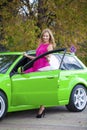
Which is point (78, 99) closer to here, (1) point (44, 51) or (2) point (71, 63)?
(2) point (71, 63)

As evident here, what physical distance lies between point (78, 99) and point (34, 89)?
6.12ft

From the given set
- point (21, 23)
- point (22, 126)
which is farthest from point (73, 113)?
point (21, 23)

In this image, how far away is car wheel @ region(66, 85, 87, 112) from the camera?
9.66 m

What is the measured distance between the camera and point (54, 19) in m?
18.1

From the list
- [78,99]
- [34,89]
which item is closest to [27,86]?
[34,89]

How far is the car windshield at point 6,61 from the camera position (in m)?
8.70

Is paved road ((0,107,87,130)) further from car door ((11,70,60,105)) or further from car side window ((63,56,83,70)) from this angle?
car side window ((63,56,83,70))

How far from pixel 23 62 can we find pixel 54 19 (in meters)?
9.23

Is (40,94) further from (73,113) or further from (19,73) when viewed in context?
(73,113)

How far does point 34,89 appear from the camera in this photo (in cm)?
831

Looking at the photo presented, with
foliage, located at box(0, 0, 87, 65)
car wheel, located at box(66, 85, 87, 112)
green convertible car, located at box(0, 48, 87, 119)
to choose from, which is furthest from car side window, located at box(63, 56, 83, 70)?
foliage, located at box(0, 0, 87, 65)

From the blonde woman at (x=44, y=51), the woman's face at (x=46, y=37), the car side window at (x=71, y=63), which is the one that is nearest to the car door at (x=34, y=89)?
the blonde woman at (x=44, y=51)

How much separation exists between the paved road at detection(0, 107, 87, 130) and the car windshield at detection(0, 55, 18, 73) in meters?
1.05

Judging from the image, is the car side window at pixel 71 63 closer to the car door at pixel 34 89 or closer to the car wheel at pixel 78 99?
the car wheel at pixel 78 99
